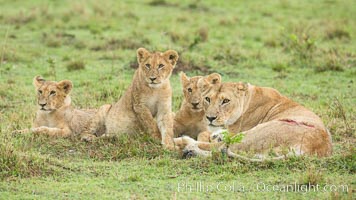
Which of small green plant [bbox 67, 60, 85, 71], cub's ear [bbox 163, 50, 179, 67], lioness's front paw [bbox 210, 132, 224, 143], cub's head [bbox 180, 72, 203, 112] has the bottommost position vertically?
small green plant [bbox 67, 60, 85, 71]

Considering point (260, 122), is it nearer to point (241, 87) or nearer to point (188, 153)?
point (241, 87)

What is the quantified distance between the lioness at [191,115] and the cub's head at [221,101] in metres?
0.11

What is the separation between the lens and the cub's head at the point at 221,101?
20.8 ft

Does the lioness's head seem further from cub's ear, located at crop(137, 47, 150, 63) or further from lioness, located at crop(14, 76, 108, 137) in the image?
cub's ear, located at crop(137, 47, 150, 63)

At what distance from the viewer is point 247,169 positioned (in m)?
5.69

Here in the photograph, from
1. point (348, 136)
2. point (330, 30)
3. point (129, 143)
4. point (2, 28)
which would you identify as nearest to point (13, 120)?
point (129, 143)

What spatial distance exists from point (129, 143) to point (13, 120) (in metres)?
1.49

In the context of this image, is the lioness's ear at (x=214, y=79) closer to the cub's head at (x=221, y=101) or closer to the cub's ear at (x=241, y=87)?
the cub's head at (x=221, y=101)

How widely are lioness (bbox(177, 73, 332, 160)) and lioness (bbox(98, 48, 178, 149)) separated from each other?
0.96 ft

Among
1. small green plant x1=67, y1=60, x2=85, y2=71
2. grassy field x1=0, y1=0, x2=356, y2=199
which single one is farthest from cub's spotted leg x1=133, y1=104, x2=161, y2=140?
small green plant x1=67, y1=60, x2=85, y2=71

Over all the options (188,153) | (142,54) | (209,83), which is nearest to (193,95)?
(209,83)

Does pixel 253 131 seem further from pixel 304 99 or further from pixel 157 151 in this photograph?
pixel 304 99

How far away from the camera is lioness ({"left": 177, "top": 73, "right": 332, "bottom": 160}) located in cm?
586

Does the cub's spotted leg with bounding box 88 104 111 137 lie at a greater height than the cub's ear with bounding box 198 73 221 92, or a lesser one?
lesser
